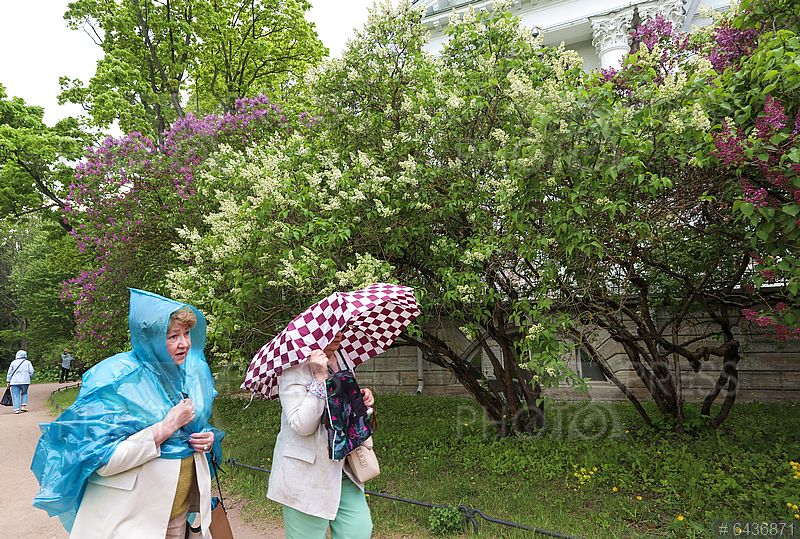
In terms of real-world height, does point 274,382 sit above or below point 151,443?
above

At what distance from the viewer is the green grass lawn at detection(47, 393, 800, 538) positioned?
5.22 metres

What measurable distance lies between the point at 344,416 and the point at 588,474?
13.9 ft

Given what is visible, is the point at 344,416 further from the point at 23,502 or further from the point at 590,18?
the point at 590,18

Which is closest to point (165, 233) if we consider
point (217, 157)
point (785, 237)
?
point (217, 157)

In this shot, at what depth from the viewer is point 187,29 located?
17156mm

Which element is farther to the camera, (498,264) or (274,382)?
(498,264)

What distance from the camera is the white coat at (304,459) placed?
11.0ft

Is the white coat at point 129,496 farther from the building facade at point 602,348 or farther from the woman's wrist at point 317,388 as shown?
the building facade at point 602,348

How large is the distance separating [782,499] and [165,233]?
11.8 metres

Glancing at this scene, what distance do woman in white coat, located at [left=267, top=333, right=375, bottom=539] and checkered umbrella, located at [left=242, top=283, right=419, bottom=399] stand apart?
4.4 inches

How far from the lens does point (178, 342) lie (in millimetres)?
3248

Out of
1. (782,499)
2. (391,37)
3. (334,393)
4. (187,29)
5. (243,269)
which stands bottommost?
(782,499)

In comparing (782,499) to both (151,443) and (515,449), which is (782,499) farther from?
(151,443)

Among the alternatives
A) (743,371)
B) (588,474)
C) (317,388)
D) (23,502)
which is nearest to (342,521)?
(317,388)
